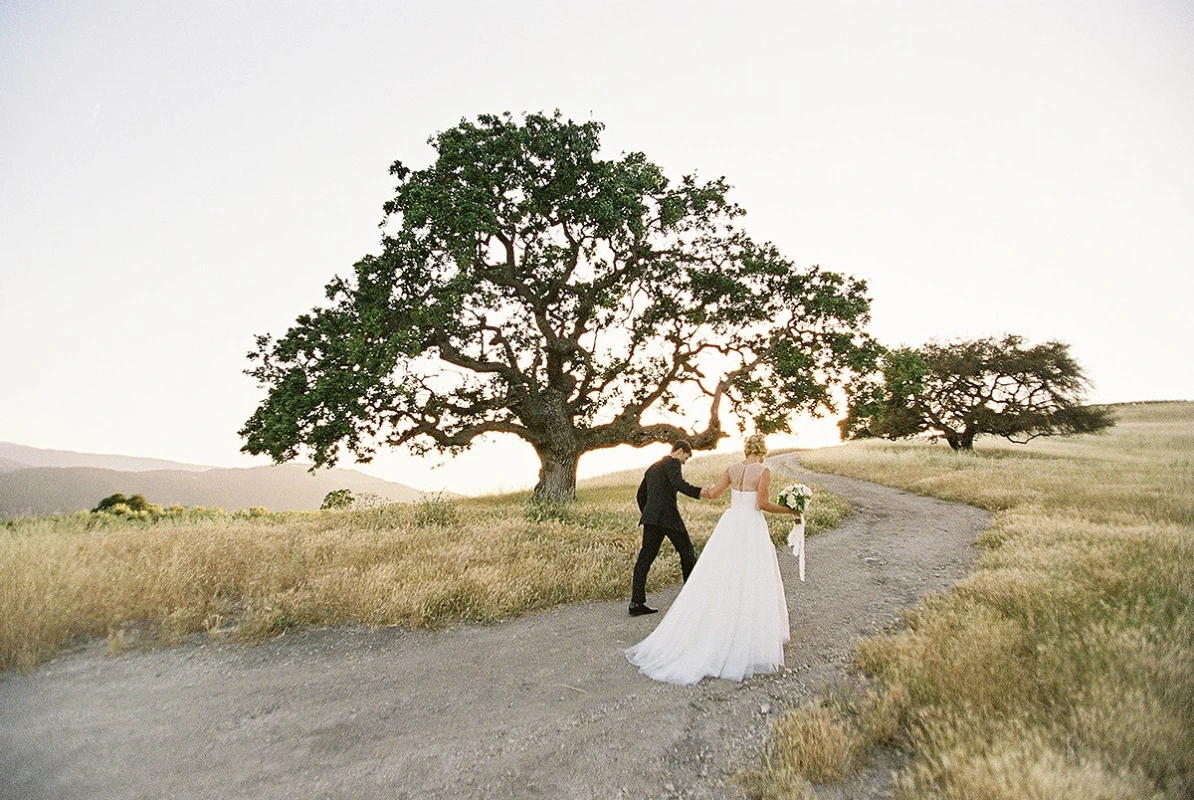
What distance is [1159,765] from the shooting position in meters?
3.62

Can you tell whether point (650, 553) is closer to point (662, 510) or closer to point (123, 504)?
point (662, 510)

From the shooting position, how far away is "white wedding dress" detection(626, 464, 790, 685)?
6.56 m

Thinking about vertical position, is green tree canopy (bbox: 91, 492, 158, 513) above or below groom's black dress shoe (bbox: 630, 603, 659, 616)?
above

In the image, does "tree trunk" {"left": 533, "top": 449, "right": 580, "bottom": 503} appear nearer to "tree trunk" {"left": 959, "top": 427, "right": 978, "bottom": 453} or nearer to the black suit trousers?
the black suit trousers

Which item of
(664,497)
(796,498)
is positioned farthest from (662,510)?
(796,498)

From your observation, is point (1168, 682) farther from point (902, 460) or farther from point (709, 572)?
point (902, 460)

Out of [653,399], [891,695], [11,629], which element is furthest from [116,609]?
[653,399]

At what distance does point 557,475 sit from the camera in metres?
20.7

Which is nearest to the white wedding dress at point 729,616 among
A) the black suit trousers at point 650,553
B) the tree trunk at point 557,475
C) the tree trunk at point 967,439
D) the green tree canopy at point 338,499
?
the black suit trousers at point 650,553

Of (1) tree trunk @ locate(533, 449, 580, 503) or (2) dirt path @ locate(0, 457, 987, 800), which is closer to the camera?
(2) dirt path @ locate(0, 457, 987, 800)

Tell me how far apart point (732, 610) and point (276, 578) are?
7.62 meters

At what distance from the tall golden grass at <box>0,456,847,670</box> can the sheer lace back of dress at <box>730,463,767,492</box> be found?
11.6ft

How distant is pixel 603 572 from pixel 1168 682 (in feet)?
24.6

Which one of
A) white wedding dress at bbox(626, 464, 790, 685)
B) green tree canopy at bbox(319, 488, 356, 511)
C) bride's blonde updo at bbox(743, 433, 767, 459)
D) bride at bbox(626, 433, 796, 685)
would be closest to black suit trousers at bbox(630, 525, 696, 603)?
white wedding dress at bbox(626, 464, 790, 685)
